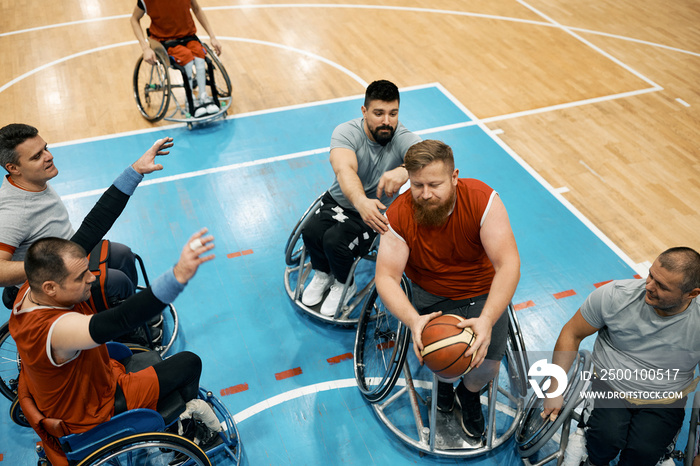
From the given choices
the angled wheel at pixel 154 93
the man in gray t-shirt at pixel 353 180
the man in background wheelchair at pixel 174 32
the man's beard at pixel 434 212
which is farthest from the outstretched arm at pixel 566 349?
the angled wheel at pixel 154 93

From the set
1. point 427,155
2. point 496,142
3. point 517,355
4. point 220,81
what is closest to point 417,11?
point 220,81

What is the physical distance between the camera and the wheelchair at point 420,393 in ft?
11.8

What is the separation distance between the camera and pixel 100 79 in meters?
7.73

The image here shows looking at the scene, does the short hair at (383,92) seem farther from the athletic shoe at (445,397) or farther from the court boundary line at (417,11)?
the court boundary line at (417,11)

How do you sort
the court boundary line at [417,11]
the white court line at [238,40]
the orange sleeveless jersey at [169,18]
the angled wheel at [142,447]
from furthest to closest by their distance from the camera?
1. the court boundary line at [417,11]
2. the white court line at [238,40]
3. the orange sleeveless jersey at [169,18]
4. the angled wheel at [142,447]

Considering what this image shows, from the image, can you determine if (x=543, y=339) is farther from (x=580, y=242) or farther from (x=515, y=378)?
(x=580, y=242)

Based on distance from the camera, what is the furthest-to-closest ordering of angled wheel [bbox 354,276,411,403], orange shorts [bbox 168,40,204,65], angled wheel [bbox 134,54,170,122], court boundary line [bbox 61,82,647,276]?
angled wheel [bbox 134,54,170,122] < orange shorts [bbox 168,40,204,65] < court boundary line [bbox 61,82,647,276] < angled wheel [bbox 354,276,411,403]

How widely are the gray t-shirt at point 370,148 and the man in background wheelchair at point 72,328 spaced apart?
1.85 m

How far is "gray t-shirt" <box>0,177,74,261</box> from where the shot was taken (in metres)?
3.49

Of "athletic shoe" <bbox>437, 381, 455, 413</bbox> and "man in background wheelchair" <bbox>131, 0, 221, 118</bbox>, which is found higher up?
"man in background wheelchair" <bbox>131, 0, 221, 118</bbox>

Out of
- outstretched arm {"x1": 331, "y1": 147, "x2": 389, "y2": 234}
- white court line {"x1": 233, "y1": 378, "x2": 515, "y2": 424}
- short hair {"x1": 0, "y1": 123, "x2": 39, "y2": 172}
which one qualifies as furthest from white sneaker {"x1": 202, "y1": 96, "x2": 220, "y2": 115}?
white court line {"x1": 233, "y1": 378, "x2": 515, "y2": 424}

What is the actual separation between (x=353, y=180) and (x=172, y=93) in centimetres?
368

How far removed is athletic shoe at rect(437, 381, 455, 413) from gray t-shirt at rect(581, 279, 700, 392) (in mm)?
969

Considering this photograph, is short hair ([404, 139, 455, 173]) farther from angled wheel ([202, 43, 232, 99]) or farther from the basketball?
angled wheel ([202, 43, 232, 99])
